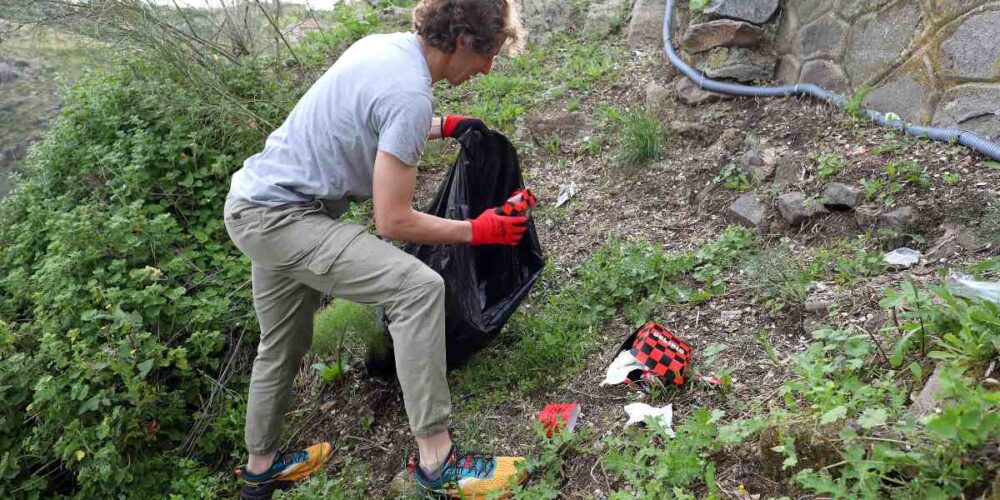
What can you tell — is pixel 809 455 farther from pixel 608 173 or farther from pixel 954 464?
pixel 608 173

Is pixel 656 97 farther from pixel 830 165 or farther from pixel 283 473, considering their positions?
pixel 283 473

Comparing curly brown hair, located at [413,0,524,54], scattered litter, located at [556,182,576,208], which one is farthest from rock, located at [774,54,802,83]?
curly brown hair, located at [413,0,524,54]

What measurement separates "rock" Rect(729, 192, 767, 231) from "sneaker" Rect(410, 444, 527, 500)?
1.62 metres

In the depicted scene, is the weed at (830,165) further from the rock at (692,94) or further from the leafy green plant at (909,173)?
the rock at (692,94)

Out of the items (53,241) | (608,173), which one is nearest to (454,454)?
(608,173)

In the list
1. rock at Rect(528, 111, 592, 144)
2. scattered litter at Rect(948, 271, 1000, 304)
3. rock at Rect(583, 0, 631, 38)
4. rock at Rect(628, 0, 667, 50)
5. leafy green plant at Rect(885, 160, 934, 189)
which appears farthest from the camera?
rock at Rect(583, 0, 631, 38)

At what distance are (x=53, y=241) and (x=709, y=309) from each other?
132 inches

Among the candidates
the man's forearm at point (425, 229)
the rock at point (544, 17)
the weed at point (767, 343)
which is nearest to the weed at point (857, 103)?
the weed at point (767, 343)

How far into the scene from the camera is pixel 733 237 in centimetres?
333

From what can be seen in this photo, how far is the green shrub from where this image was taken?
126 inches

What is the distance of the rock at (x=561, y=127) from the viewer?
4777mm

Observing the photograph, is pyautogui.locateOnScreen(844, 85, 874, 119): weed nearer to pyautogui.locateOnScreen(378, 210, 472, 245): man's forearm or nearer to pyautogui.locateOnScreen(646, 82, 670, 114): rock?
pyautogui.locateOnScreen(646, 82, 670, 114): rock

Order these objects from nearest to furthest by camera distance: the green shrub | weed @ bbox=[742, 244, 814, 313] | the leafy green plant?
weed @ bbox=[742, 244, 814, 313] → the leafy green plant → the green shrub

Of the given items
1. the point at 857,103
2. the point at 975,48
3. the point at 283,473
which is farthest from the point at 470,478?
the point at 975,48
